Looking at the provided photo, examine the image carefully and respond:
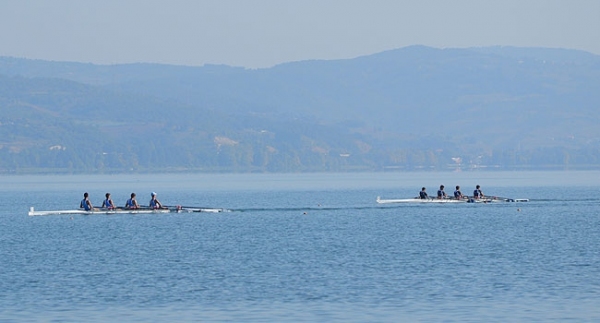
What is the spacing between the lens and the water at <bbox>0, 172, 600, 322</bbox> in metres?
36.5

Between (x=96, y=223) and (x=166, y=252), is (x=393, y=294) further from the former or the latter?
(x=96, y=223)

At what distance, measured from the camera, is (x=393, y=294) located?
3934cm

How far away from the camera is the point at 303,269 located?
153 ft

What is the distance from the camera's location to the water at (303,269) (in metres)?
36.5

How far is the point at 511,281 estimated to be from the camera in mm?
42031

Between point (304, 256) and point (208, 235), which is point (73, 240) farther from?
point (304, 256)

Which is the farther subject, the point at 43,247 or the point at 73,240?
the point at 73,240

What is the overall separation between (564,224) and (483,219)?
666 cm

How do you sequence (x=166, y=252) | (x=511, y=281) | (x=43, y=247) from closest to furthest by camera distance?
(x=511, y=281), (x=166, y=252), (x=43, y=247)

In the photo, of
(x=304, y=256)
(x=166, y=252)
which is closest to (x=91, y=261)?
(x=166, y=252)

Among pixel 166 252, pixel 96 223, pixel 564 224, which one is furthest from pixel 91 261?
pixel 564 224

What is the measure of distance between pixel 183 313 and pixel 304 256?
1633 cm

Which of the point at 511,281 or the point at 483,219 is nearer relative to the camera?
the point at 511,281

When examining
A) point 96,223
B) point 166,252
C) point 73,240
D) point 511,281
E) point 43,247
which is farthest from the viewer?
point 96,223
